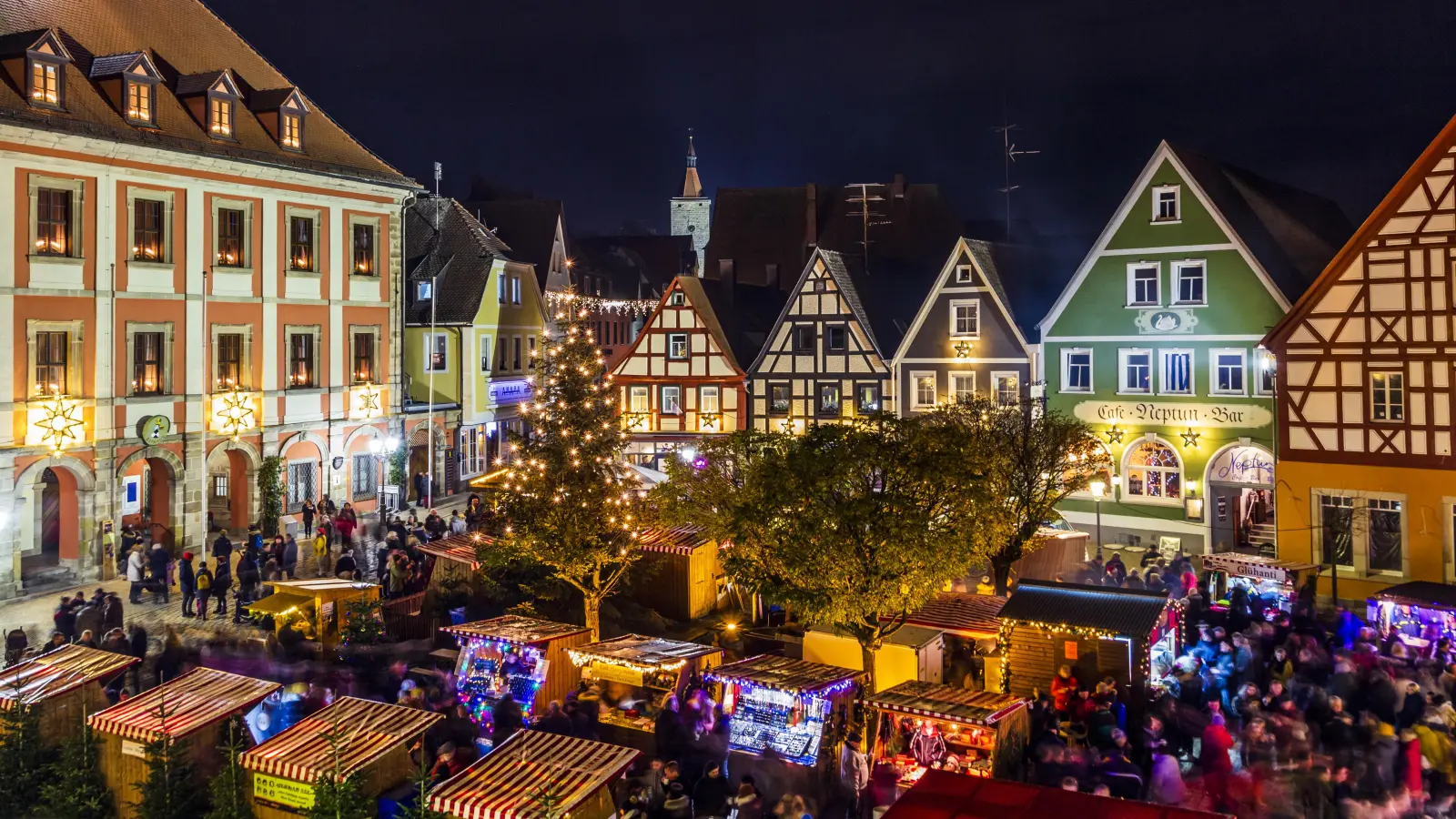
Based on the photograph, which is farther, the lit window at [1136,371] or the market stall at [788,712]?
the lit window at [1136,371]

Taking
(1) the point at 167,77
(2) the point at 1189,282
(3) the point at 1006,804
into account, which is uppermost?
(1) the point at 167,77

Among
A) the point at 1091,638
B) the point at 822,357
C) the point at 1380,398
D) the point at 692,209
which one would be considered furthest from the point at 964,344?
the point at 692,209

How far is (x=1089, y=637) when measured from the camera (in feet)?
59.6

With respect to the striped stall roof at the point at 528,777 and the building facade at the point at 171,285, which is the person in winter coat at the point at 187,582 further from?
the striped stall roof at the point at 528,777

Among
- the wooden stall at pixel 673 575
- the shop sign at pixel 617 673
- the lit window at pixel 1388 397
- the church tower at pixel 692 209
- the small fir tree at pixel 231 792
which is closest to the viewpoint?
the small fir tree at pixel 231 792

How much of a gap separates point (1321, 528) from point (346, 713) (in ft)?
76.0

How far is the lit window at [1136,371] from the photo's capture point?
108 ft

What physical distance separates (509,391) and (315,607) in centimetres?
2734

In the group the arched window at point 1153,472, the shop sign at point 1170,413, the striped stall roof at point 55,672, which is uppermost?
the shop sign at point 1170,413

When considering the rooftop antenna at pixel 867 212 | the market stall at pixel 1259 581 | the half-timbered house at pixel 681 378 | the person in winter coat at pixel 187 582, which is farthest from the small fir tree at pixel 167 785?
the rooftop antenna at pixel 867 212

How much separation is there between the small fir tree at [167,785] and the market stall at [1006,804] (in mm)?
8562

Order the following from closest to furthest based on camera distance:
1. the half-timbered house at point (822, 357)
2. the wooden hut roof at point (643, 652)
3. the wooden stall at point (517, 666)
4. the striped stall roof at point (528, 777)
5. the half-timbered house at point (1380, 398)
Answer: the striped stall roof at point (528, 777)
the wooden hut roof at point (643, 652)
the wooden stall at point (517, 666)
the half-timbered house at point (1380, 398)
the half-timbered house at point (822, 357)

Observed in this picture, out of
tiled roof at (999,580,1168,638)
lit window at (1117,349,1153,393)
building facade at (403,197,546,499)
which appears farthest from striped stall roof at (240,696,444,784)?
building facade at (403,197,546,499)

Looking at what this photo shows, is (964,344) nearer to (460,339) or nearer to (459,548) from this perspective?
(460,339)
